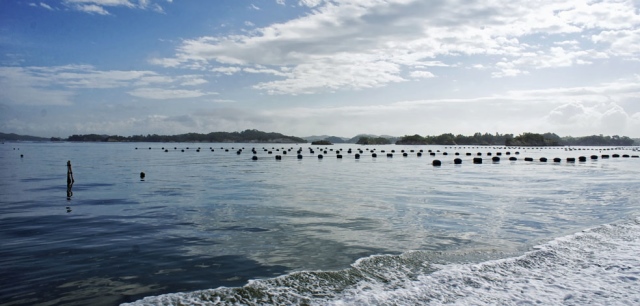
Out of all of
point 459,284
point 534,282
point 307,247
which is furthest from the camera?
point 307,247

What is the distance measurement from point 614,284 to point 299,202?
14.0m

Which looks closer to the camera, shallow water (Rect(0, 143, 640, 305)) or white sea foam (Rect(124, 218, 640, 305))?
white sea foam (Rect(124, 218, 640, 305))

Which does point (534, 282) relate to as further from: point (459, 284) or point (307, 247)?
point (307, 247)

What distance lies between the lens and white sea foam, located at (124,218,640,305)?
300 inches

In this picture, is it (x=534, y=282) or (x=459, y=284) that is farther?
(x=534, y=282)

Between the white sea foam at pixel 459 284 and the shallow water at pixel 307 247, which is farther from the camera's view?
the shallow water at pixel 307 247

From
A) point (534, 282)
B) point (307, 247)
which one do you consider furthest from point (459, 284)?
point (307, 247)

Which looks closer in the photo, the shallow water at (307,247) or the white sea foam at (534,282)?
the white sea foam at (534,282)

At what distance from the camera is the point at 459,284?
844cm

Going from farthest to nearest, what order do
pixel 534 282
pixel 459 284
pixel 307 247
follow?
pixel 307 247 → pixel 534 282 → pixel 459 284

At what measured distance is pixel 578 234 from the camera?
12867mm

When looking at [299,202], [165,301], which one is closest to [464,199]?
[299,202]

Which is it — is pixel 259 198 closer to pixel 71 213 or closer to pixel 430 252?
pixel 71 213

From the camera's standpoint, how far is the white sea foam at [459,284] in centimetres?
761
